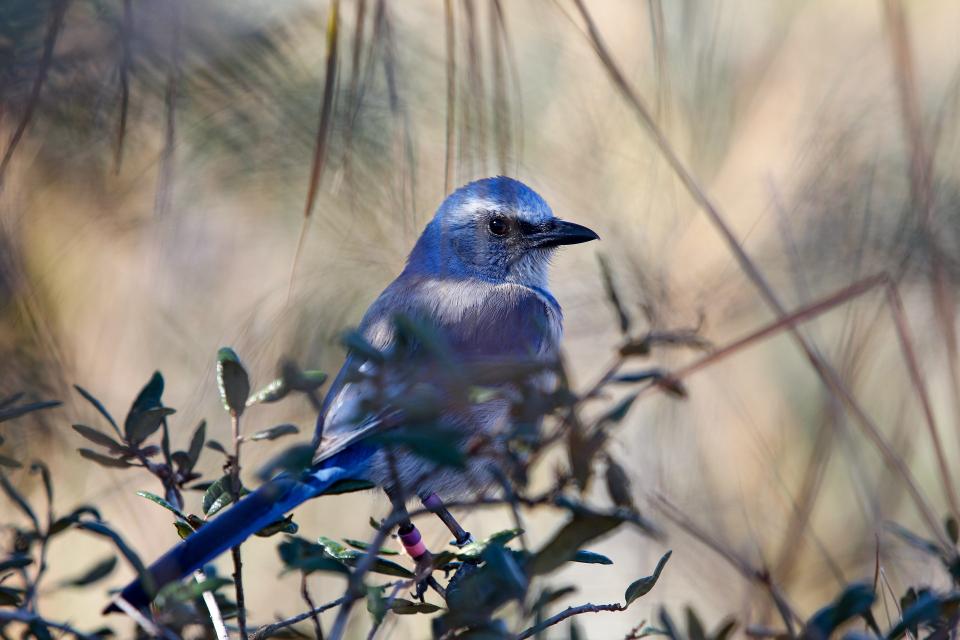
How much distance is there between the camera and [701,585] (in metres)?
3.77

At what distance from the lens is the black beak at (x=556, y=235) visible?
129 inches

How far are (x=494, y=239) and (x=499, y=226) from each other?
5cm

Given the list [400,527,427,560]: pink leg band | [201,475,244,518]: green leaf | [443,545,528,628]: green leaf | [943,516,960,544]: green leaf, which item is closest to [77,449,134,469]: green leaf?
[201,475,244,518]: green leaf

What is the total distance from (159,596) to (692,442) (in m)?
2.51

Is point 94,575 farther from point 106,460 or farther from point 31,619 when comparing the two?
point 31,619

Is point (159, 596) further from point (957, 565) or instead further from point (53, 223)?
point (53, 223)

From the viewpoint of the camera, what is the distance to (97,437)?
5.48ft

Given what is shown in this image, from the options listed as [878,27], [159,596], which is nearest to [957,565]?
[159,596]

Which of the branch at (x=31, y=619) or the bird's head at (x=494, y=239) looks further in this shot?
the bird's head at (x=494, y=239)

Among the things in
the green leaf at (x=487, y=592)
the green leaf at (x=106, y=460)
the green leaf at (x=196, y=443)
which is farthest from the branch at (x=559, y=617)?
the green leaf at (x=106, y=460)

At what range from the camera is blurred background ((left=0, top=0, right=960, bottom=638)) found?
2.15 metres

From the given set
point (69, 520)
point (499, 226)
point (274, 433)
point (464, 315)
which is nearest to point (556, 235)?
point (499, 226)

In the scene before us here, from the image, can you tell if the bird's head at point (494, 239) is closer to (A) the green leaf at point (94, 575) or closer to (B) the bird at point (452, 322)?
(B) the bird at point (452, 322)

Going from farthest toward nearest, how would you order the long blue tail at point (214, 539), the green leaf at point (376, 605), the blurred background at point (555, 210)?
the blurred background at point (555, 210) → the long blue tail at point (214, 539) → the green leaf at point (376, 605)
